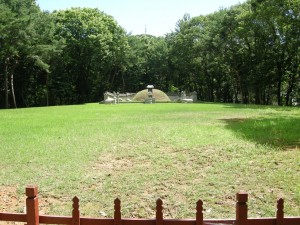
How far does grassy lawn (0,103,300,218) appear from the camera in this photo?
17.5 ft

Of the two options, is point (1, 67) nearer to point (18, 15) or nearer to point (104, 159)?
point (18, 15)

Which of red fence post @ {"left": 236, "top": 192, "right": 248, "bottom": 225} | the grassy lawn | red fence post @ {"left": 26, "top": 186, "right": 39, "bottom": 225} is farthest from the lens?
the grassy lawn

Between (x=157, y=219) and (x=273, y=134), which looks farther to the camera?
(x=273, y=134)

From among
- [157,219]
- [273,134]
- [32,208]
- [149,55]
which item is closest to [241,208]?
[157,219]

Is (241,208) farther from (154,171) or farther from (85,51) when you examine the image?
(85,51)

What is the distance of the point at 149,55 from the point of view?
5759cm

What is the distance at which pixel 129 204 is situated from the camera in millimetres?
5344

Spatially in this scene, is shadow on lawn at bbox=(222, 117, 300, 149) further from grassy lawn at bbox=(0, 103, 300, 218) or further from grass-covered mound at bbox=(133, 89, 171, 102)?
grass-covered mound at bbox=(133, 89, 171, 102)

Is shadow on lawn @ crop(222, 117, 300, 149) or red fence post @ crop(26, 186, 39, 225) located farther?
shadow on lawn @ crop(222, 117, 300, 149)

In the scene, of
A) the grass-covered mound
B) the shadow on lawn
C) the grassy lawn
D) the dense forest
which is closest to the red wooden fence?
the grassy lawn

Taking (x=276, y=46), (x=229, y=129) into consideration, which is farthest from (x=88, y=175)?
(x=276, y=46)

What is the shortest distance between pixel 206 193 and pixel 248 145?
4.03 m

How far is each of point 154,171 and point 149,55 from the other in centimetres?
5175

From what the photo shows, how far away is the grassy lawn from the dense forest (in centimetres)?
1858
